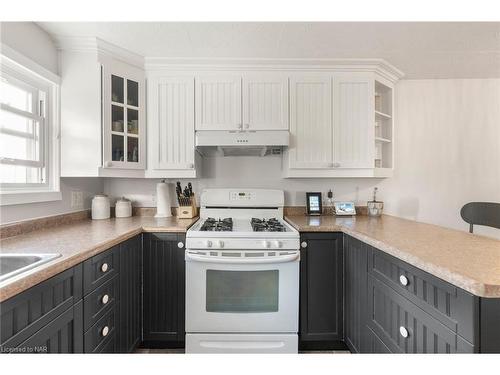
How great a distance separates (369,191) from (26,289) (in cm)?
250

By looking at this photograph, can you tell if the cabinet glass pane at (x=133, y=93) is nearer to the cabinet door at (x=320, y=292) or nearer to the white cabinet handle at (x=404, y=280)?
the cabinet door at (x=320, y=292)

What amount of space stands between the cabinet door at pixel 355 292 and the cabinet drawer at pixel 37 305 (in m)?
1.47

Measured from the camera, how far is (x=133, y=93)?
1.98 meters

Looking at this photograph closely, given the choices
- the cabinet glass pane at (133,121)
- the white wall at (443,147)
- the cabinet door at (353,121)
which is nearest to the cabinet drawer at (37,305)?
the cabinet glass pane at (133,121)

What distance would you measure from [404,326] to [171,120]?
2.03 metres

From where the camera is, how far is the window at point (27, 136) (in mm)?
1455

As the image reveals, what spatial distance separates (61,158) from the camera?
5.89 feet

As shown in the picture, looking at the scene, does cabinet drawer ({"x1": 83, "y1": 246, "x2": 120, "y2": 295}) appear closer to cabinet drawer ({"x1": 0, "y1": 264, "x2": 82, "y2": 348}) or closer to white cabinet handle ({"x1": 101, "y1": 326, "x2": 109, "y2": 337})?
cabinet drawer ({"x1": 0, "y1": 264, "x2": 82, "y2": 348})

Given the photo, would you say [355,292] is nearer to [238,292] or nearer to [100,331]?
[238,292]

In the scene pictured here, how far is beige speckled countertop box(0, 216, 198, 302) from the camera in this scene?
80cm

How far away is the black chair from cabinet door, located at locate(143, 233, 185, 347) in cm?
219

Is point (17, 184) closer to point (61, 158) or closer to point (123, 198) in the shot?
point (61, 158)

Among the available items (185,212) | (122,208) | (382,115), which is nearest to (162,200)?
(185,212)

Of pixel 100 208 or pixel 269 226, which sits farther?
pixel 100 208
